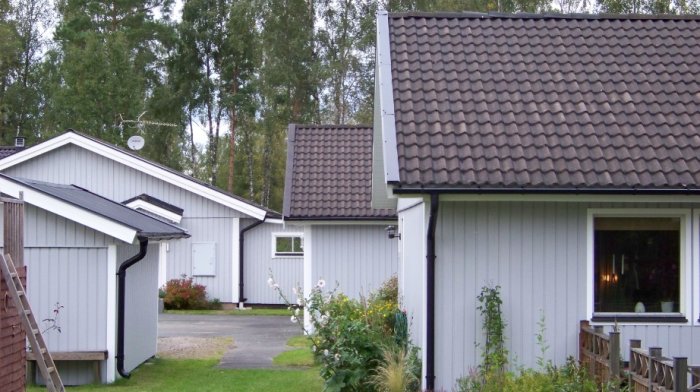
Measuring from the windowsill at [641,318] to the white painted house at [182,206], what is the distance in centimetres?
1888

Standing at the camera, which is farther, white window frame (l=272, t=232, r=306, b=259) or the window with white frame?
white window frame (l=272, t=232, r=306, b=259)

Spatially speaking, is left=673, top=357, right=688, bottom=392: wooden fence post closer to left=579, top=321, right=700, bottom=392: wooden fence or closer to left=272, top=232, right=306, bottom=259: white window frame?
left=579, top=321, right=700, bottom=392: wooden fence

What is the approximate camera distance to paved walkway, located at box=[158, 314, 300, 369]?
17438mm

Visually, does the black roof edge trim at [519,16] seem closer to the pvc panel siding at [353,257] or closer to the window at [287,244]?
the pvc panel siding at [353,257]

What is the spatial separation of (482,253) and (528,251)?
1.70 ft

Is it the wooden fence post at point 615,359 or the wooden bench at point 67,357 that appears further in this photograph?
the wooden bench at point 67,357

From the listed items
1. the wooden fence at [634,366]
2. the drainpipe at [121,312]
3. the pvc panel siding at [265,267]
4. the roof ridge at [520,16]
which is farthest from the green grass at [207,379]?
the pvc panel siding at [265,267]

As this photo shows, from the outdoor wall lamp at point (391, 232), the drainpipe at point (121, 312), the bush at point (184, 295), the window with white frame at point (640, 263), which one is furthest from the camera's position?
the bush at point (184, 295)

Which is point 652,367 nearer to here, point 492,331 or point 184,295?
point 492,331

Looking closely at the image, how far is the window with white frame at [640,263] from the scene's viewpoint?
10.9 m

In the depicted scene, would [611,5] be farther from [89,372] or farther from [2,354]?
[2,354]

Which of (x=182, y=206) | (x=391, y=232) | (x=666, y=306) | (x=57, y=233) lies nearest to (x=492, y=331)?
(x=666, y=306)

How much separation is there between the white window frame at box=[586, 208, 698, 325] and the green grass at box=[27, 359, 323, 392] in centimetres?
468

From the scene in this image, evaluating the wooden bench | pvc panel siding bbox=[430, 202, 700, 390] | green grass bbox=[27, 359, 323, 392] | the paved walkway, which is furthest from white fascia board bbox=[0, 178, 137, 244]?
pvc panel siding bbox=[430, 202, 700, 390]
